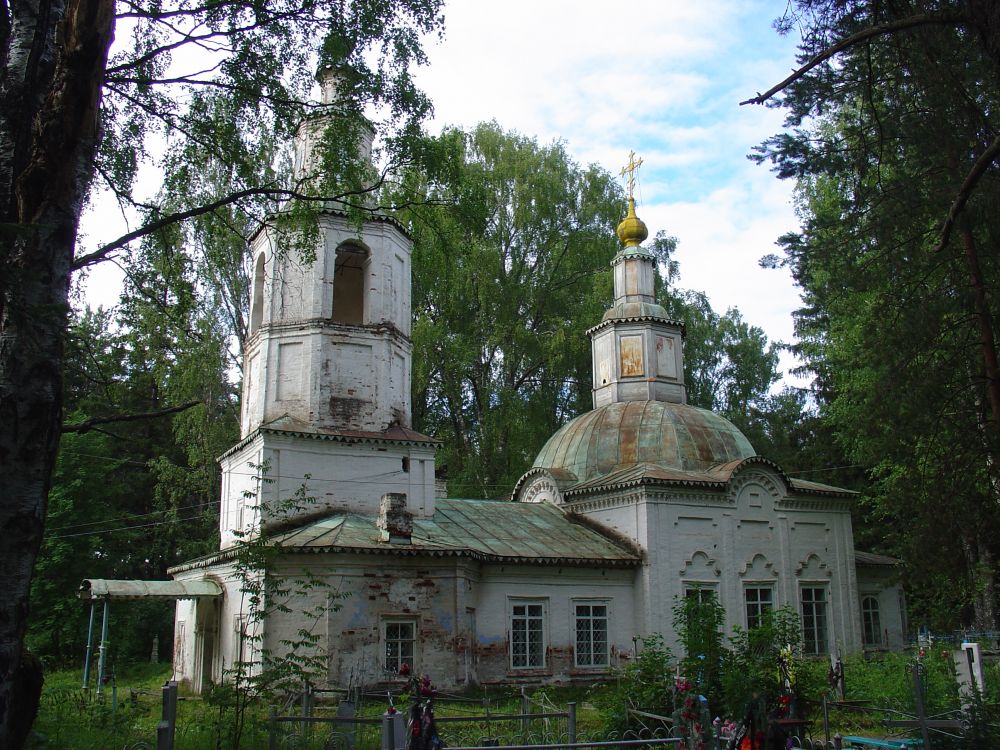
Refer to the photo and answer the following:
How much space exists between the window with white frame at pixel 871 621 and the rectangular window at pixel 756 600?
158 inches

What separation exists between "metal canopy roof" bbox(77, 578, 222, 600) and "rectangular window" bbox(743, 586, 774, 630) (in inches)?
451

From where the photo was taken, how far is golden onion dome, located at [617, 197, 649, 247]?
26.5 m

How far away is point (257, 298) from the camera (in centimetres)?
1883

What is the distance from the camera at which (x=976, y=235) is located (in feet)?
42.0

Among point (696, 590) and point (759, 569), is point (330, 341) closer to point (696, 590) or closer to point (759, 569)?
point (696, 590)

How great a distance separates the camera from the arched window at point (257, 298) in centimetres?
1860

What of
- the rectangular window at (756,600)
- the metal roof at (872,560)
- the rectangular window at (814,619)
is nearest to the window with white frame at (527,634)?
the rectangular window at (756,600)

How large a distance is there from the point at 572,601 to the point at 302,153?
11.1 metres

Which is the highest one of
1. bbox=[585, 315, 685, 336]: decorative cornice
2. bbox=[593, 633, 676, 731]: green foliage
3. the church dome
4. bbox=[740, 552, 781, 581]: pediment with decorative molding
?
bbox=[585, 315, 685, 336]: decorative cornice

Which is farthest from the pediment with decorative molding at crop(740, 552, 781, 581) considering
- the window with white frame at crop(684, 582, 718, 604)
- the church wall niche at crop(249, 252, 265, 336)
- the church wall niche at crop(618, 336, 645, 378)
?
the church wall niche at crop(249, 252, 265, 336)

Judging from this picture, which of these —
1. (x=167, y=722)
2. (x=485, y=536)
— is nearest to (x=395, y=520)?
(x=485, y=536)

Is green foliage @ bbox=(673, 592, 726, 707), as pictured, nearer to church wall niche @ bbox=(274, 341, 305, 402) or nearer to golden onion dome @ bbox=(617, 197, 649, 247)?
church wall niche @ bbox=(274, 341, 305, 402)

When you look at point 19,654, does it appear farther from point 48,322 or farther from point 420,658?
point 420,658

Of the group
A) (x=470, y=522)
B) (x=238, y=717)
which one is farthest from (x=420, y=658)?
(x=238, y=717)
